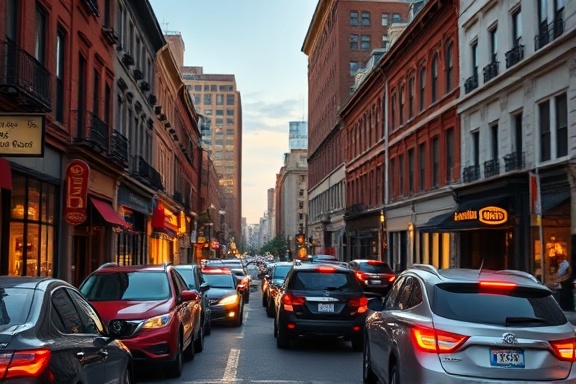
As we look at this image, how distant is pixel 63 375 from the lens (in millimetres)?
5219

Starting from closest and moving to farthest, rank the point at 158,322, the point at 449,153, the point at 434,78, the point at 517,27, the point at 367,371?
the point at 367,371, the point at 158,322, the point at 517,27, the point at 449,153, the point at 434,78

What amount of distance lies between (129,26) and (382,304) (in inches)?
1025

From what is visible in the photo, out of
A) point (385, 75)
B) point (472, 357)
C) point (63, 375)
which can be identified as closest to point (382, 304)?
point (472, 357)

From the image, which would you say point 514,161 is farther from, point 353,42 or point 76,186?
point 353,42

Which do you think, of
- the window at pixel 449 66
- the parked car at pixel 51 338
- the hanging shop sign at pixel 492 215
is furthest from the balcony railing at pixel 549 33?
the parked car at pixel 51 338

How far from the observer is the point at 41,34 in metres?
19.3

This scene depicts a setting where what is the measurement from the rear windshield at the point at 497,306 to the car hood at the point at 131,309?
484 centimetres

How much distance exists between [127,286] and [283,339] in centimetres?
396

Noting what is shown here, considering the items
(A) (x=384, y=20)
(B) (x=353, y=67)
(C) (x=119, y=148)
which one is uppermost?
(A) (x=384, y=20)

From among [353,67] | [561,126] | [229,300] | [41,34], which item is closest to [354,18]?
[353,67]

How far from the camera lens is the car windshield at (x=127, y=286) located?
37.9 ft

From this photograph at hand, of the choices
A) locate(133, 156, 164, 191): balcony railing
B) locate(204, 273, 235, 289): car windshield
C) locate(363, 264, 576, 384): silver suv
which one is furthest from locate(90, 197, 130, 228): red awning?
locate(363, 264, 576, 384): silver suv

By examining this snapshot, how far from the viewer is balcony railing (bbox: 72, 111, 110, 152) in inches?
878

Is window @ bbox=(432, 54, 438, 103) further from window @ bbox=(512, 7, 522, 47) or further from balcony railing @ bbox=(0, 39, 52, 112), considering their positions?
balcony railing @ bbox=(0, 39, 52, 112)
